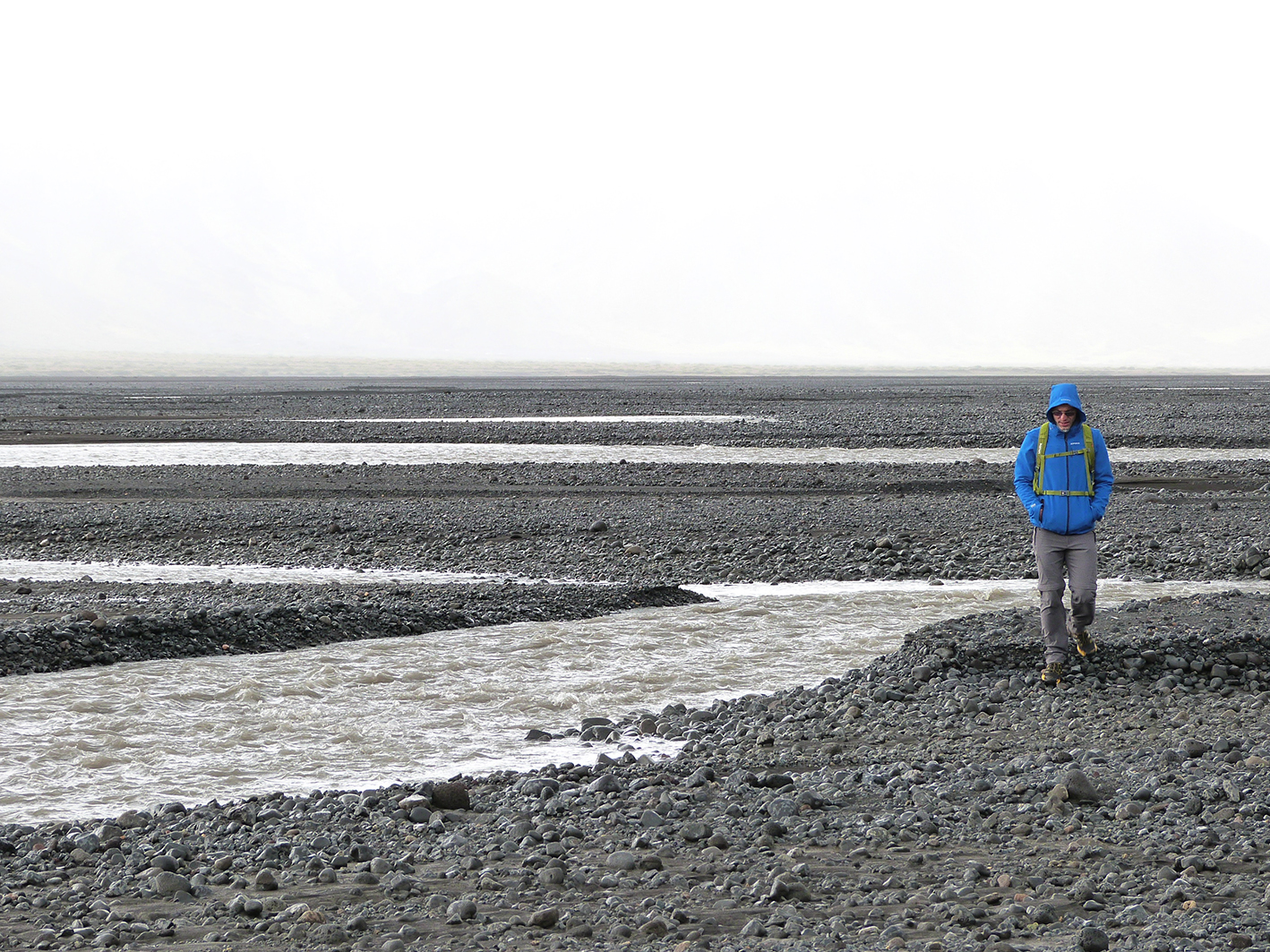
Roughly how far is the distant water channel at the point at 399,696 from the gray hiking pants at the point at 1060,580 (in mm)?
2016

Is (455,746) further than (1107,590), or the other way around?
(1107,590)

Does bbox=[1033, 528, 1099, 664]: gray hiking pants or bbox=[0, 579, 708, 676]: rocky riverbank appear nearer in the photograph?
bbox=[1033, 528, 1099, 664]: gray hiking pants

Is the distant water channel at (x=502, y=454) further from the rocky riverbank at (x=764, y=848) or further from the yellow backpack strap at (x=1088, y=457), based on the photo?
the rocky riverbank at (x=764, y=848)

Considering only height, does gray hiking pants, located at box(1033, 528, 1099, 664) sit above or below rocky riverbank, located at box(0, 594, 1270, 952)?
above

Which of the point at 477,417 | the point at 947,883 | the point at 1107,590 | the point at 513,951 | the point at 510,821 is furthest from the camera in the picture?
the point at 477,417

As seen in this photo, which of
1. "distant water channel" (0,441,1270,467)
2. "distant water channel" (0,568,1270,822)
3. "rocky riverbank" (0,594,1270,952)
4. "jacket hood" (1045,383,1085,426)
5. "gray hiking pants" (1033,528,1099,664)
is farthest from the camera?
"distant water channel" (0,441,1270,467)

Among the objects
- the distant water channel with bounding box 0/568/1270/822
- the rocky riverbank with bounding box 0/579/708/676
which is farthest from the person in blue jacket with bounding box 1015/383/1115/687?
the rocky riverbank with bounding box 0/579/708/676

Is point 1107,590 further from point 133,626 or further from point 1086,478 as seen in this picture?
point 133,626

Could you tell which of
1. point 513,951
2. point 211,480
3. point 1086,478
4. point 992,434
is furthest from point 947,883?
point 992,434

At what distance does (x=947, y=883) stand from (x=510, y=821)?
2198mm

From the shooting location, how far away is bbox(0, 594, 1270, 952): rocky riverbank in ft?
18.0

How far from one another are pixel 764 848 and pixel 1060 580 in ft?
12.3

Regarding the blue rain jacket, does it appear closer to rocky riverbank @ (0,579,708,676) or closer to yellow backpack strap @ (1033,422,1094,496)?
yellow backpack strap @ (1033,422,1094,496)

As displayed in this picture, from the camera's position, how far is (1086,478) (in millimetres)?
8797
